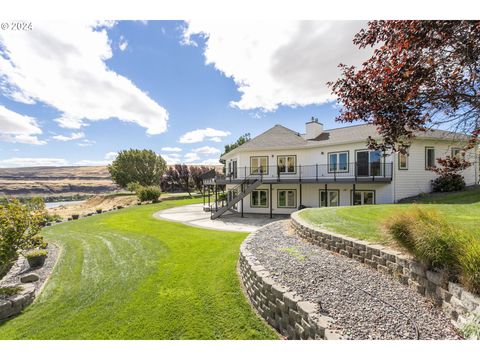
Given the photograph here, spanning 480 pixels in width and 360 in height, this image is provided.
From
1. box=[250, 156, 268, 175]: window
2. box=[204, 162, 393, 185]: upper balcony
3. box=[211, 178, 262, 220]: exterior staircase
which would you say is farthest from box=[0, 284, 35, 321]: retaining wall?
box=[250, 156, 268, 175]: window

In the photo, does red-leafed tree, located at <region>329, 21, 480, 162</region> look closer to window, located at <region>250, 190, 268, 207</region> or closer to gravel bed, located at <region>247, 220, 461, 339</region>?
gravel bed, located at <region>247, 220, 461, 339</region>

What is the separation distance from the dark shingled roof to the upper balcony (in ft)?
5.54

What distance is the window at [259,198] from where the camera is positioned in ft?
60.9

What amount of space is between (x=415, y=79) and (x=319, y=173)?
44.1 feet

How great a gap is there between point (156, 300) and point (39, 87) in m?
9.55

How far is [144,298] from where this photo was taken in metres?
5.27

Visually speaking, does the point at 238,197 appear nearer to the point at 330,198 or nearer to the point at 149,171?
the point at 330,198

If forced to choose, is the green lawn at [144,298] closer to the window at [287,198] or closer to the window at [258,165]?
the window at [287,198]

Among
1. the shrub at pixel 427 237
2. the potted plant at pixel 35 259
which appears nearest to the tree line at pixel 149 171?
the potted plant at pixel 35 259

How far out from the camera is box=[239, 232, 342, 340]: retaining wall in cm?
305
